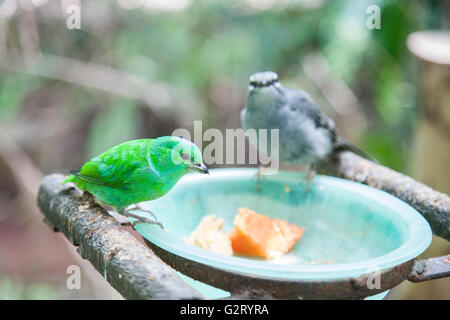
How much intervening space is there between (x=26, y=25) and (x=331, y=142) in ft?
10.4

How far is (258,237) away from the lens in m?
2.22

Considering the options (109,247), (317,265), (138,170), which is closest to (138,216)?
(138,170)

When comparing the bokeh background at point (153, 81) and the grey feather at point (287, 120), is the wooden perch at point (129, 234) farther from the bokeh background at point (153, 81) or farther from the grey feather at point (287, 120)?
the bokeh background at point (153, 81)

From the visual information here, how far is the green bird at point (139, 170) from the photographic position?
1953mm

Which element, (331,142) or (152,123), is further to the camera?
(152,123)

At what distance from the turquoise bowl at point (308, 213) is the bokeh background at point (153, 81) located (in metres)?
2.97

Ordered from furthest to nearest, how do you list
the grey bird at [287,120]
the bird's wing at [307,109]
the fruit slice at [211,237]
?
the bird's wing at [307,109], the grey bird at [287,120], the fruit slice at [211,237]

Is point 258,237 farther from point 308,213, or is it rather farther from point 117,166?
point 117,166

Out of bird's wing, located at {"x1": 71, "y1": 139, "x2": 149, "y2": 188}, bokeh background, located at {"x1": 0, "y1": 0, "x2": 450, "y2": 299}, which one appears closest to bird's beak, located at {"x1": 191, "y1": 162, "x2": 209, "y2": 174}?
bird's wing, located at {"x1": 71, "y1": 139, "x2": 149, "y2": 188}

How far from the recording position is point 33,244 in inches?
255

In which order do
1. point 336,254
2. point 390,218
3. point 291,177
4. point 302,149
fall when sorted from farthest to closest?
point 302,149 → point 291,177 → point 336,254 → point 390,218

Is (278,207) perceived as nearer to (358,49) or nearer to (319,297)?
(319,297)

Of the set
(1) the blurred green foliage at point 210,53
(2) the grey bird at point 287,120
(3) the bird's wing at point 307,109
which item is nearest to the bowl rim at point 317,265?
(2) the grey bird at point 287,120

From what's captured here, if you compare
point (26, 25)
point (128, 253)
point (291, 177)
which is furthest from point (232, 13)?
point (128, 253)
